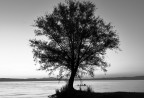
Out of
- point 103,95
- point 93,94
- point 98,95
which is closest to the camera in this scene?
point 103,95

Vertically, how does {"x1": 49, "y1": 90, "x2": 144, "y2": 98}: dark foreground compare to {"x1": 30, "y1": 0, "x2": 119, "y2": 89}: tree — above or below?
below

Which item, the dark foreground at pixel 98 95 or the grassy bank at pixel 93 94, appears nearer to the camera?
the dark foreground at pixel 98 95

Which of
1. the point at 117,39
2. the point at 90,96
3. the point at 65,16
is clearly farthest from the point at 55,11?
the point at 90,96

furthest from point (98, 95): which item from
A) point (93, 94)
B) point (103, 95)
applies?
point (93, 94)

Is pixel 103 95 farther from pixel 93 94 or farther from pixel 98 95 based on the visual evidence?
pixel 93 94

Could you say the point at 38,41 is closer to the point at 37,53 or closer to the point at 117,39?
the point at 37,53

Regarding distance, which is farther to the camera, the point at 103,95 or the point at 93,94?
the point at 93,94

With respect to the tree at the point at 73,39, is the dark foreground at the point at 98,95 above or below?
below

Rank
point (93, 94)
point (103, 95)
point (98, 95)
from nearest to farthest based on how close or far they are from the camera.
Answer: point (103, 95)
point (98, 95)
point (93, 94)

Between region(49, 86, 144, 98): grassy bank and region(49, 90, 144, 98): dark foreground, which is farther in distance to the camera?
region(49, 86, 144, 98): grassy bank

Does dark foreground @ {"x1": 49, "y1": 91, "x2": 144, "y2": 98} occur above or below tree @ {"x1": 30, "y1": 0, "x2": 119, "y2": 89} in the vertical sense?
below

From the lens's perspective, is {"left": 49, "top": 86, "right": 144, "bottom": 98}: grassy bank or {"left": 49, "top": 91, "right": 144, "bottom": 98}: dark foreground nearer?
{"left": 49, "top": 91, "right": 144, "bottom": 98}: dark foreground

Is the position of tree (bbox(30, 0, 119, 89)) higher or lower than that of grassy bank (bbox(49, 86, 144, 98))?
higher

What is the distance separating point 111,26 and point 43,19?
466 inches
